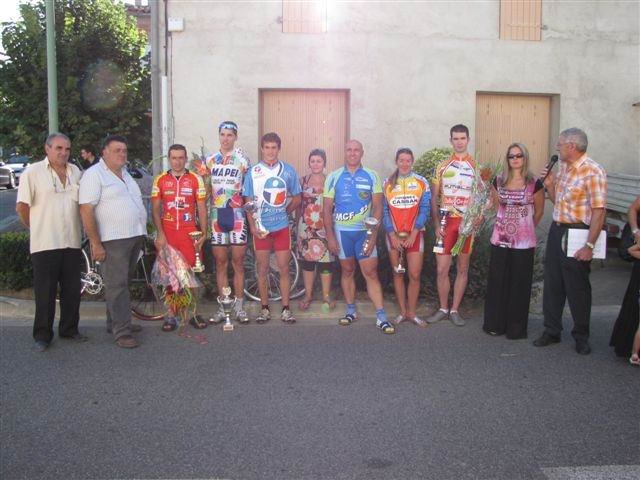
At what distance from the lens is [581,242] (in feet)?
17.7

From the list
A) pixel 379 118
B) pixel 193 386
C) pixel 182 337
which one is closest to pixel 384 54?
pixel 379 118

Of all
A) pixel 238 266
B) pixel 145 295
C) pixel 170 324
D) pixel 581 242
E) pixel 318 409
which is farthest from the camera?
pixel 145 295

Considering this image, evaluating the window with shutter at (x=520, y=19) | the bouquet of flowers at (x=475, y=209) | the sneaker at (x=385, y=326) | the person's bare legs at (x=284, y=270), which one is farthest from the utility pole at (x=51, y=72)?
the window with shutter at (x=520, y=19)

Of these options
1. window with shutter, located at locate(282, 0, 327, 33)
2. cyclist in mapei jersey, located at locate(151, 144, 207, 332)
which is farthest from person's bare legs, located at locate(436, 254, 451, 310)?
window with shutter, located at locate(282, 0, 327, 33)

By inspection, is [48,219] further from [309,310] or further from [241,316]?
[309,310]

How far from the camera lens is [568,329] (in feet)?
21.1

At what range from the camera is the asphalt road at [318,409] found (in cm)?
344

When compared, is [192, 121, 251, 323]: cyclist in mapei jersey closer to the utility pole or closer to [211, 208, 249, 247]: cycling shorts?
[211, 208, 249, 247]: cycling shorts

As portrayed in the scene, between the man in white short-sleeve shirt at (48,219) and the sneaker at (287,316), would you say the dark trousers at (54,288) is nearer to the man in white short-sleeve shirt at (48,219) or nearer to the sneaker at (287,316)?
the man in white short-sleeve shirt at (48,219)

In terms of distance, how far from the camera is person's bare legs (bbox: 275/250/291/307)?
6430 mm

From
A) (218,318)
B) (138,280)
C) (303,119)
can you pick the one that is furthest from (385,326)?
(303,119)

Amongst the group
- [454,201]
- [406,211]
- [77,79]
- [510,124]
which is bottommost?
[406,211]

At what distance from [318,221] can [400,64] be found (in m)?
3.79

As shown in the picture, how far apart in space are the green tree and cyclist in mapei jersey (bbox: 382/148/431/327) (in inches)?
224
